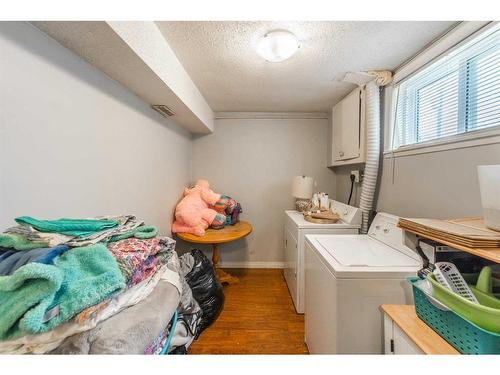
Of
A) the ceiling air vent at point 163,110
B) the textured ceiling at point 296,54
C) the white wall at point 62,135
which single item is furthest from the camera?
the ceiling air vent at point 163,110

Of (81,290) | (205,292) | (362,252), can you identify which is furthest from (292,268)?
(81,290)

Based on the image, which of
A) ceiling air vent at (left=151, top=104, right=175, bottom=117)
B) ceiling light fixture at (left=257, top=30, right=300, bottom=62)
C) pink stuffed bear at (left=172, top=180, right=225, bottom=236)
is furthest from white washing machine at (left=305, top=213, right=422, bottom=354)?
ceiling air vent at (left=151, top=104, right=175, bottom=117)

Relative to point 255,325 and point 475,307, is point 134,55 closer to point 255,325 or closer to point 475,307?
point 475,307

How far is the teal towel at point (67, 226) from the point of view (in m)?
0.66

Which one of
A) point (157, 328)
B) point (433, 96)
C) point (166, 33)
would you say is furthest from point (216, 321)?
point (433, 96)

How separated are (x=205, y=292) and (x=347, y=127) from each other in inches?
→ 85.3

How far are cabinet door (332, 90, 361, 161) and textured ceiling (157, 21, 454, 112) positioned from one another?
0.48 feet

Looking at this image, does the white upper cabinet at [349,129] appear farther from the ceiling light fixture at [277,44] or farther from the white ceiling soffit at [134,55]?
the white ceiling soffit at [134,55]

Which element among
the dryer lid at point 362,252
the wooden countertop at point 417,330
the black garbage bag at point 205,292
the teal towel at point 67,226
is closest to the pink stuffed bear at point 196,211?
the black garbage bag at point 205,292

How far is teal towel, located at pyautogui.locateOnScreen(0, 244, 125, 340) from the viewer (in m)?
0.46

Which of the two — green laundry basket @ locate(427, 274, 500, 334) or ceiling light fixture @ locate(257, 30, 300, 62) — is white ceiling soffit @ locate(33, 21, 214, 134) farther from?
green laundry basket @ locate(427, 274, 500, 334)

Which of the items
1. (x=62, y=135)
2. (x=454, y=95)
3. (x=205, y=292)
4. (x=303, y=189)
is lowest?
(x=205, y=292)

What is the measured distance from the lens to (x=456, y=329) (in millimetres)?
663

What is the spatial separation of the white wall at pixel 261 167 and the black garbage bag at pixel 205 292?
0.98 metres
